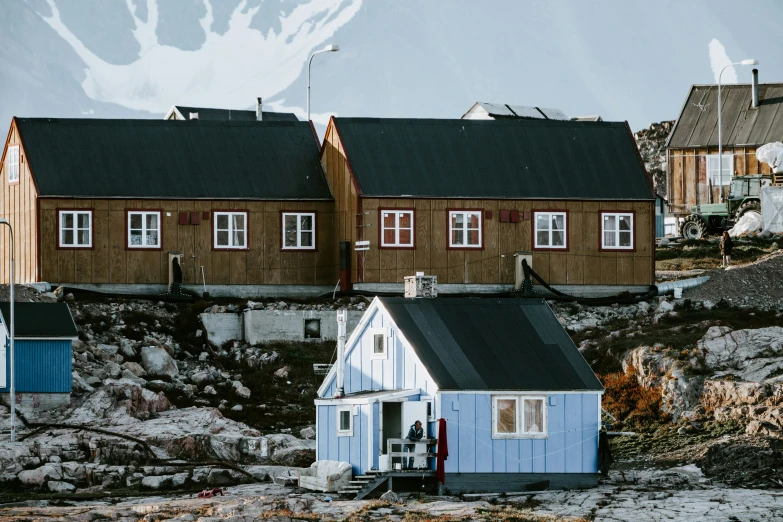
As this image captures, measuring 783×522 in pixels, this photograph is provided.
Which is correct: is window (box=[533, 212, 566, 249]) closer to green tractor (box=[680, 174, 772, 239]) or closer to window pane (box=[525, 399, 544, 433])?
green tractor (box=[680, 174, 772, 239])

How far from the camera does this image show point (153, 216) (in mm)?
52250

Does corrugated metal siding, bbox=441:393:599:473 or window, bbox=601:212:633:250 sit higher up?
window, bbox=601:212:633:250

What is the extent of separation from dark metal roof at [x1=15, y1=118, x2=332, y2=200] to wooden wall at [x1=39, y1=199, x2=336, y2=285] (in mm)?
346

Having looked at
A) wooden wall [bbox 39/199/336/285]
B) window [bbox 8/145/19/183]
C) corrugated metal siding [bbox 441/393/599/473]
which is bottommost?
corrugated metal siding [bbox 441/393/599/473]

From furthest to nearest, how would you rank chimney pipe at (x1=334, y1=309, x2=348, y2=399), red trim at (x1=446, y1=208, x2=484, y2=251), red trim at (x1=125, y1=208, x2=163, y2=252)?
red trim at (x1=446, y1=208, x2=484, y2=251)
red trim at (x1=125, y1=208, x2=163, y2=252)
chimney pipe at (x1=334, y1=309, x2=348, y2=399)

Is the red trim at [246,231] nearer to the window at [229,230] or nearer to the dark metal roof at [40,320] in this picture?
the window at [229,230]

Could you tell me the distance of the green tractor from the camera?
68.8m

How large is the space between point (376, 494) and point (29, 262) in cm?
2117

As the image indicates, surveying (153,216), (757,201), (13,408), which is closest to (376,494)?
(13,408)

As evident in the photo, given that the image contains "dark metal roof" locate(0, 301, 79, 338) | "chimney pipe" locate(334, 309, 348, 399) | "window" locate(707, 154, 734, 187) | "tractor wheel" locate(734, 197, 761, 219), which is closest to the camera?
"chimney pipe" locate(334, 309, 348, 399)

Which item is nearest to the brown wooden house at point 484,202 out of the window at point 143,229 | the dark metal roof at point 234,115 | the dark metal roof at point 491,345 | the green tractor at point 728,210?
the window at point 143,229

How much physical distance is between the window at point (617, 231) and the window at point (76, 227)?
16147mm

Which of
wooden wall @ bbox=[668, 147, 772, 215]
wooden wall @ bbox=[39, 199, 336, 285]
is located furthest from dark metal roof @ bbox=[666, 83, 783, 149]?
wooden wall @ bbox=[39, 199, 336, 285]

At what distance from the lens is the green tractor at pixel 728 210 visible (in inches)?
2709
